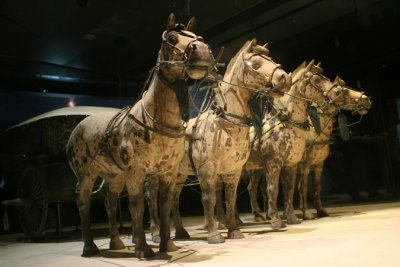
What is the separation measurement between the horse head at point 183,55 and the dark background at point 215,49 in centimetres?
355

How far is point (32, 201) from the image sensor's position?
760 centimetres

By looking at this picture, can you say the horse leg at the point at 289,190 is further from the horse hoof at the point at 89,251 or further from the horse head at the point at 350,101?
the horse hoof at the point at 89,251

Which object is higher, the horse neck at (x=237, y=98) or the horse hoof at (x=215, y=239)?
the horse neck at (x=237, y=98)

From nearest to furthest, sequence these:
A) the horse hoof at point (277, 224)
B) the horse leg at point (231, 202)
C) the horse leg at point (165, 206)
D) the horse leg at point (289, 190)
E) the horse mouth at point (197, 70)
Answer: the horse mouth at point (197, 70)
the horse leg at point (165, 206)
the horse leg at point (231, 202)
the horse hoof at point (277, 224)
the horse leg at point (289, 190)

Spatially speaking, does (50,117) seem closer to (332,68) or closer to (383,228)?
(383,228)

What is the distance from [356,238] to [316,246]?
A: 1.88 ft

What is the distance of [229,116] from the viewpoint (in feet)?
18.2

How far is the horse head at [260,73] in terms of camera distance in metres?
5.48

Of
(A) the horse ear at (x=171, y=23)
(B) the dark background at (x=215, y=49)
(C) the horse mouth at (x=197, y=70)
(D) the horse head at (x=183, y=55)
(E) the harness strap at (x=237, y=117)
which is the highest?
(B) the dark background at (x=215, y=49)

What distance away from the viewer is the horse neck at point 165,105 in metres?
4.45

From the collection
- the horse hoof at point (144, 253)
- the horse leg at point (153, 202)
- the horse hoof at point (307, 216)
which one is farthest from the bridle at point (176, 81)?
the horse hoof at point (307, 216)

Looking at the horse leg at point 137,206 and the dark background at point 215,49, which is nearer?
the horse leg at point 137,206

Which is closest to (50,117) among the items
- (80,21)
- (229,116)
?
(80,21)

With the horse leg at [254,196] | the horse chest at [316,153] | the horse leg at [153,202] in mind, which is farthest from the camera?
the horse leg at [254,196]
